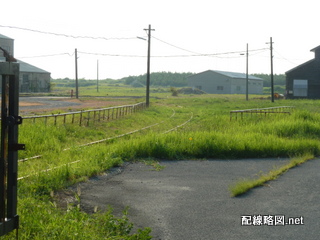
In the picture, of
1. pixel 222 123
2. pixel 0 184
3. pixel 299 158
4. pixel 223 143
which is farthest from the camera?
pixel 222 123

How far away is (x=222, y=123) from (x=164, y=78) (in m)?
131

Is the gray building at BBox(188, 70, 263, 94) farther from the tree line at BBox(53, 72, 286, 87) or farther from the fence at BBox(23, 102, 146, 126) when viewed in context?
the fence at BBox(23, 102, 146, 126)

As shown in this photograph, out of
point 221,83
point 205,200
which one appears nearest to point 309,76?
point 221,83

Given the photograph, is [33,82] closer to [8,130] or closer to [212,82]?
[212,82]

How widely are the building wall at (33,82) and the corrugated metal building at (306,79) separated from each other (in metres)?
32.0

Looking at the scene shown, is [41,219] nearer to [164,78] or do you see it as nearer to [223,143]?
[223,143]

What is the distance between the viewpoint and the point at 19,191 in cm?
712

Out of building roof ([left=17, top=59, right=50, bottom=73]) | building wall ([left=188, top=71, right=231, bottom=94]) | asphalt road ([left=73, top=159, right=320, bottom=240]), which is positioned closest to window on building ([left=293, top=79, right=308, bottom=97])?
building wall ([left=188, top=71, right=231, bottom=94])

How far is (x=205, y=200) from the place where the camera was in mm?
7434

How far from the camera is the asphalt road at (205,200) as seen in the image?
5.92 m

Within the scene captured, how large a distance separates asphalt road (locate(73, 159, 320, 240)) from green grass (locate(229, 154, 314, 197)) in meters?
0.12

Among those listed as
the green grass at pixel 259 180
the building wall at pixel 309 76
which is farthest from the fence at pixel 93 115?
the building wall at pixel 309 76

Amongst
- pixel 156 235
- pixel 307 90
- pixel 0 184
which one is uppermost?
pixel 307 90

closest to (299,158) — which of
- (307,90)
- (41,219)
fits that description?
(41,219)
